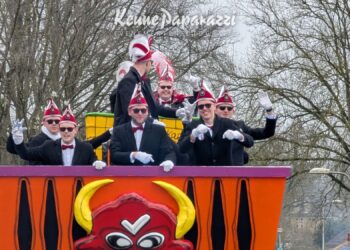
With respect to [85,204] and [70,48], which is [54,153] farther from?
[70,48]

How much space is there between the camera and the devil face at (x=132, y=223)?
5.99 metres

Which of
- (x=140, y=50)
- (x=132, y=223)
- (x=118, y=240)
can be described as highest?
(x=140, y=50)

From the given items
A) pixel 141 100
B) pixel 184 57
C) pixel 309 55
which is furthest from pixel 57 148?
pixel 309 55

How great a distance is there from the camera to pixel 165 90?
8.88 meters

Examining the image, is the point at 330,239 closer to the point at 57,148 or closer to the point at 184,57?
the point at 184,57

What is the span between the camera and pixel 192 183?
6027 millimetres

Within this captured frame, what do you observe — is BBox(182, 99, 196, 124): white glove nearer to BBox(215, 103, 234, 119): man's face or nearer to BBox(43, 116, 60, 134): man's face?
BBox(215, 103, 234, 119): man's face

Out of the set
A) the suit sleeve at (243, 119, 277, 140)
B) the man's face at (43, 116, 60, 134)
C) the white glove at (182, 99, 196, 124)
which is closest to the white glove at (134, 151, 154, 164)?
the white glove at (182, 99, 196, 124)

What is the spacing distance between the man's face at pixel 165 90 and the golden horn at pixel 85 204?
118 inches

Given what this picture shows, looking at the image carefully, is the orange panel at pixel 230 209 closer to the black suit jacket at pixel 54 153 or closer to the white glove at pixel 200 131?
the white glove at pixel 200 131

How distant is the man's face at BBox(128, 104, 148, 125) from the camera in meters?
6.56

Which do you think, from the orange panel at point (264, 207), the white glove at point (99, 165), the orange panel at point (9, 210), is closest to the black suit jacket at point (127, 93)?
the white glove at point (99, 165)

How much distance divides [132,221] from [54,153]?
4.47 ft

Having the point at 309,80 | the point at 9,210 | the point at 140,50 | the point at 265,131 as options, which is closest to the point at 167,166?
the point at 9,210
